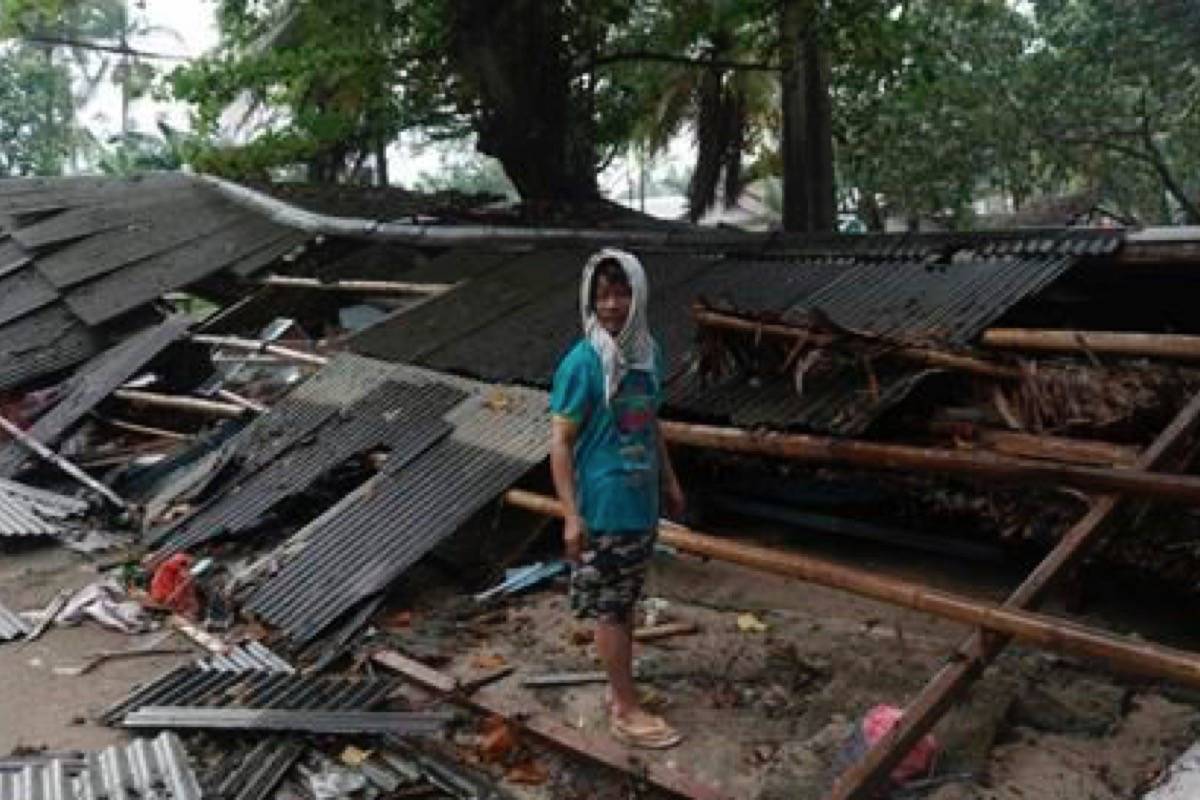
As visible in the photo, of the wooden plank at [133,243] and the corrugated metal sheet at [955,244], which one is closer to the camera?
the corrugated metal sheet at [955,244]

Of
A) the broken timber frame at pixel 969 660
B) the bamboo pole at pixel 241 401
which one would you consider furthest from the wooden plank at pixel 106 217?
the broken timber frame at pixel 969 660

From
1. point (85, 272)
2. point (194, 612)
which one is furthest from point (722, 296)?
point (85, 272)

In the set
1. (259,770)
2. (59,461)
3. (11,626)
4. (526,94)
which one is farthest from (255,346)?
(259,770)

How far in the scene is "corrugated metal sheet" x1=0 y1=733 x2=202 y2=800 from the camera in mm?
3740

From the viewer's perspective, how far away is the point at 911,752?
3.34 meters

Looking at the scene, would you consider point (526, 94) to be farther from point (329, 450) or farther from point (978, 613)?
point (978, 613)

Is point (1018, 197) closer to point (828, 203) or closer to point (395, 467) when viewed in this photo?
point (828, 203)

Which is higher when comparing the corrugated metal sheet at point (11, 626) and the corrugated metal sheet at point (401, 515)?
the corrugated metal sheet at point (401, 515)

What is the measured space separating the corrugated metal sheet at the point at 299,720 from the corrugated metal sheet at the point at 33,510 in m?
3.06

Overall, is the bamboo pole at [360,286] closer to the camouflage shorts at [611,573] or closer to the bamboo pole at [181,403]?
the bamboo pole at [181,403]

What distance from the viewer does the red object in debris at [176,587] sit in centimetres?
562

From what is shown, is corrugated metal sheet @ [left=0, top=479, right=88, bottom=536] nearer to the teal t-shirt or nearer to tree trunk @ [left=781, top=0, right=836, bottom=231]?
the teal t-shirt

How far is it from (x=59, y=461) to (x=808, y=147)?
795 cm

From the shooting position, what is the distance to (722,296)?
6.29 meters
